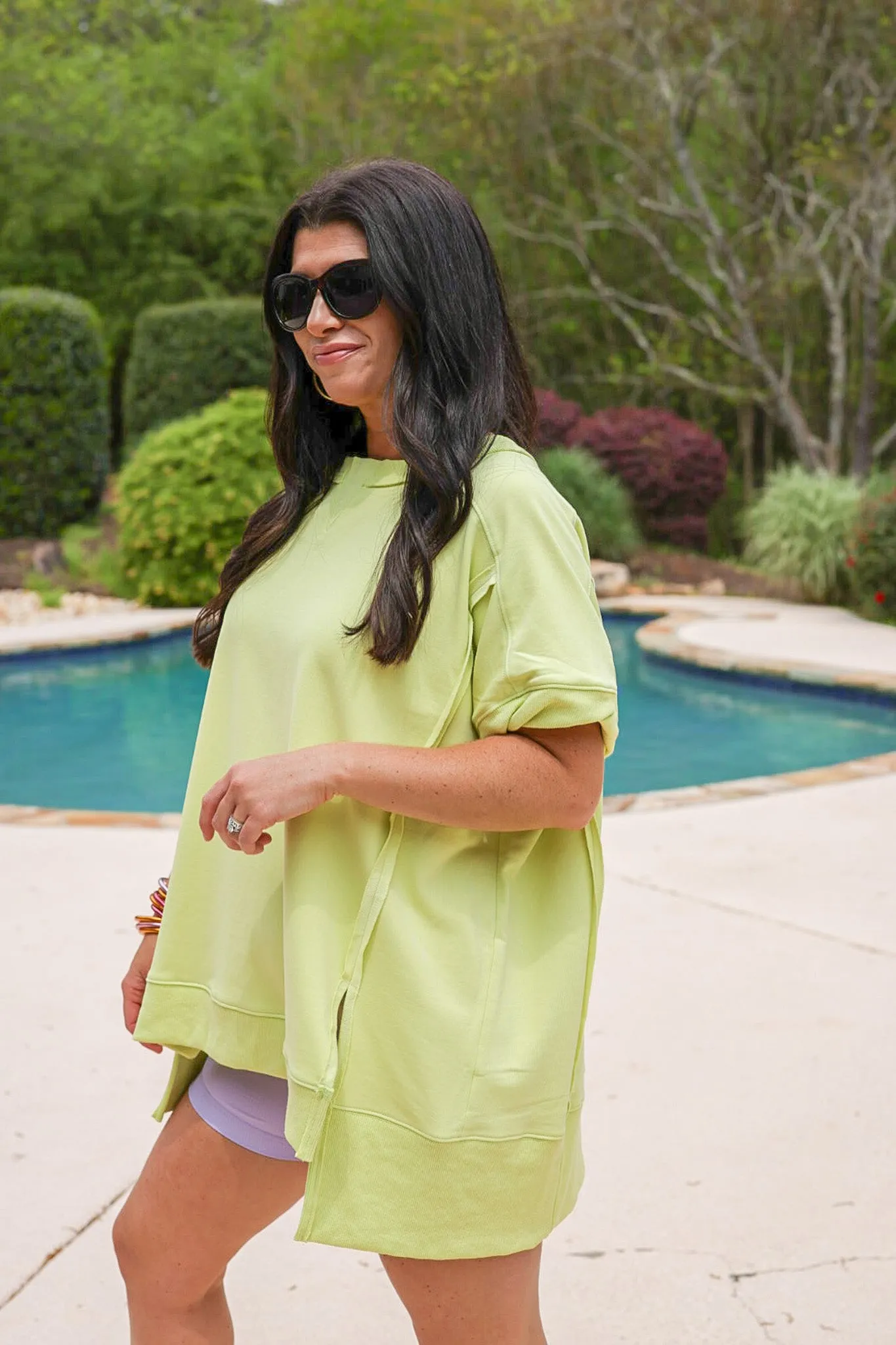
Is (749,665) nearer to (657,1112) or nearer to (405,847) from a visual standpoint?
(657,1112)

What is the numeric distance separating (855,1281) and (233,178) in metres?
16.3

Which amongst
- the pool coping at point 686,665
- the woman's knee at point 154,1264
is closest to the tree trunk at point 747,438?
the pool coping at point 686,665

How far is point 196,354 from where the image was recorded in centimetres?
1419

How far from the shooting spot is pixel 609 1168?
2.20 m

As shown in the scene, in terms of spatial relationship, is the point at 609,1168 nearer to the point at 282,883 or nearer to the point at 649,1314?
the point at 649,1314

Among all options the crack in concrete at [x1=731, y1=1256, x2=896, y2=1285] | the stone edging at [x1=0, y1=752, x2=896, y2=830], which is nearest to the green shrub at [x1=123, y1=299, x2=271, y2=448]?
the stone edging at [x1=0, y1=752, x2=896, y2=830]

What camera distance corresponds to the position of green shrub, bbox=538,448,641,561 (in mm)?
13320

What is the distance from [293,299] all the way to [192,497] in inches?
406

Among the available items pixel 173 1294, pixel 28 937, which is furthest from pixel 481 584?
pixel 28 937

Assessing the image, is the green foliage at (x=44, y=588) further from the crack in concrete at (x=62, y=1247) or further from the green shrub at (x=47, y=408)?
the crack in concrete at (x=62, y=1247)

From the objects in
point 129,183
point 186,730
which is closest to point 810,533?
point 186,730

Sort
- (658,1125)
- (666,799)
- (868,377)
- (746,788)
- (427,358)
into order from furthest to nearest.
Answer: (868,377), (746,788), (666,799), (658,1125), (427,358)

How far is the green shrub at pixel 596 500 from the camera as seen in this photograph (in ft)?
43.7

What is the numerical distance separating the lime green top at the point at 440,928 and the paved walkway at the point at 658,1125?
0.80 m
